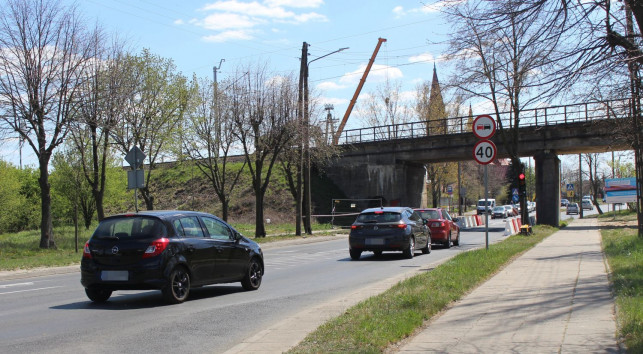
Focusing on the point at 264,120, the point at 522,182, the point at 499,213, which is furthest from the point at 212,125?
the point at 499,213

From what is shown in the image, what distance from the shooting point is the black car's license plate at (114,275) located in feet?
31.9

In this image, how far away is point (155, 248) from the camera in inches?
384

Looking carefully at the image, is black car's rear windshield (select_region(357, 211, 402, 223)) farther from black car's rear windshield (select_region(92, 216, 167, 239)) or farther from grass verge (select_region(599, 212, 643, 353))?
black car's rear windshield (select_region(92, 216, 167, 239))

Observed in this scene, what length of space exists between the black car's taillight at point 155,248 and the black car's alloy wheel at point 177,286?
44 centimetres

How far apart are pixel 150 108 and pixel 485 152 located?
1759 centimetres

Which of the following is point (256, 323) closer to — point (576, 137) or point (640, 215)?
point (640, 215)

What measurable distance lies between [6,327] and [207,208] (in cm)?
4086

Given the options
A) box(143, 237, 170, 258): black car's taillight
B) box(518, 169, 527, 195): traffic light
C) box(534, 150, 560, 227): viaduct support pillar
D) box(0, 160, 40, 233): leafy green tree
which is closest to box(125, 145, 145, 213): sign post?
box(143, 237, 170, 258): black car's taillight

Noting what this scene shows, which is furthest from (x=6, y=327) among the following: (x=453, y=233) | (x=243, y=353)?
(x=453, y=233)

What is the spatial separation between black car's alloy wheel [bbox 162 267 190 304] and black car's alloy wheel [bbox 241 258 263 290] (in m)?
1.72

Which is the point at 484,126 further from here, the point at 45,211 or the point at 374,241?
the point at 45,211

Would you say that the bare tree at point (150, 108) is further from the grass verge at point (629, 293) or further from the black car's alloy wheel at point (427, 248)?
the grass verge at point (629, 293)

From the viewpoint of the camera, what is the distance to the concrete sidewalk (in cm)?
606

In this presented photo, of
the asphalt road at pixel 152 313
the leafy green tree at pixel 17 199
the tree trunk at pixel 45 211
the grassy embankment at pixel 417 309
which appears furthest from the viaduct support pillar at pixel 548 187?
the leafy green tree at pixel 17 199
